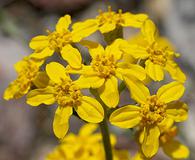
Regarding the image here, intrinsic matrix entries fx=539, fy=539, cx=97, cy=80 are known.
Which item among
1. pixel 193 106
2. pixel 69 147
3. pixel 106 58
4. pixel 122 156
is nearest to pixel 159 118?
pixel 106 58

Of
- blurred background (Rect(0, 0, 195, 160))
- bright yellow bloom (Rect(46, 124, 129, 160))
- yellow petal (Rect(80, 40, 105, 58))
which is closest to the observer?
yellow petal (Rect(80, 40, 105, 58))

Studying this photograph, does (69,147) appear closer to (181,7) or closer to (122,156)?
(122,156)

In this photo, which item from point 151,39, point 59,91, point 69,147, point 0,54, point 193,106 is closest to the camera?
point 59,91

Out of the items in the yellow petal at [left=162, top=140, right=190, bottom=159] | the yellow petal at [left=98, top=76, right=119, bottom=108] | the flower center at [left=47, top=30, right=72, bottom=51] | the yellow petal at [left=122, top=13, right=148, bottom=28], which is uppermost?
the yellow petal at [left=122, top=13, right=148, bottom=28]

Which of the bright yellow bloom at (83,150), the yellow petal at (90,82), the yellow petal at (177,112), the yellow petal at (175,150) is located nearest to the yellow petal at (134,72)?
the yellow petal at (90,82)

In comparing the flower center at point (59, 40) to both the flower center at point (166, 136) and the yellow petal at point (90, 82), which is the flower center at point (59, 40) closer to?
the yellow petal at point (90, 82)

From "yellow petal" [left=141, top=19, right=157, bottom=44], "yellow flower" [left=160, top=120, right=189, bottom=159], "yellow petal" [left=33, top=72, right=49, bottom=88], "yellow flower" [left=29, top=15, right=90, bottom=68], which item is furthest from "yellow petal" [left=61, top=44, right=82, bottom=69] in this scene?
→ "yellow flower" [left=160, top=120, right=189, bottom=159]

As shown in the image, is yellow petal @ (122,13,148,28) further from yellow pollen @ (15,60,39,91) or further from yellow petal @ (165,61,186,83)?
yellow pollen @ (15,60,39,91)
